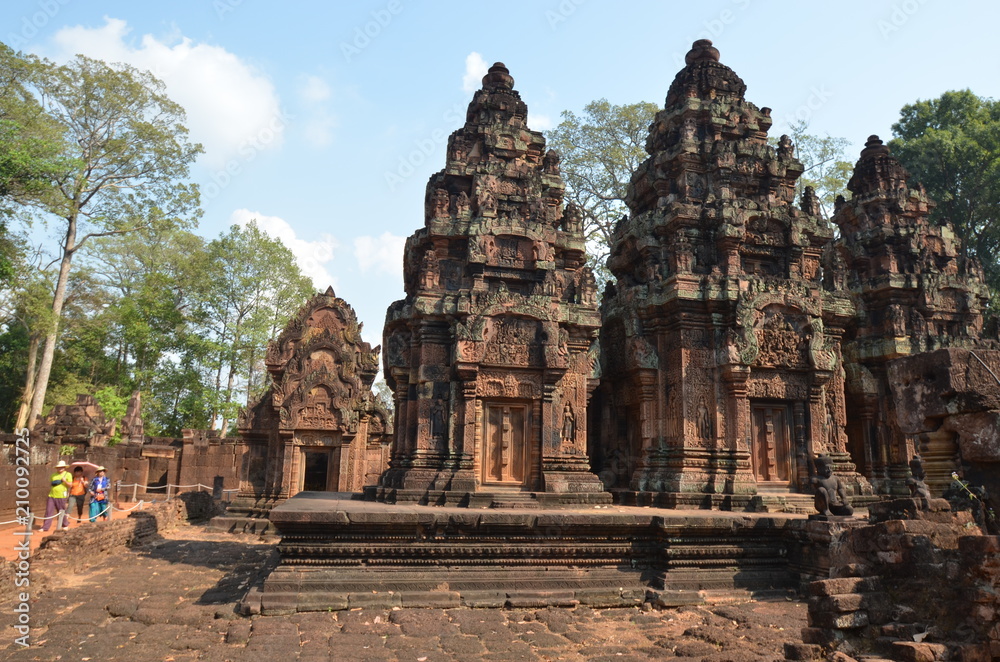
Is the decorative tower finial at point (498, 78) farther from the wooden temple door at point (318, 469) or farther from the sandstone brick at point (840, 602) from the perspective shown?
the sandstone brick at point (840, 602)

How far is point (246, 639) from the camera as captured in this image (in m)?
6.07

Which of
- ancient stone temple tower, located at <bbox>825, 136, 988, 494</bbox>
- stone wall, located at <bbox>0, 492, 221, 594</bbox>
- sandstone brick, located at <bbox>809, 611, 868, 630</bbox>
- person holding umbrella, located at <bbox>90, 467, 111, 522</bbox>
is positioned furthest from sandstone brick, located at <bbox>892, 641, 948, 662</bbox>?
person holding umbrella, located at <bbox>90, 467, 111, 522</bbox>

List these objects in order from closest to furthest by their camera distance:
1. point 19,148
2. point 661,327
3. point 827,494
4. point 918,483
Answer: point 918,483
point 827,494
point 661,327
point 19,148

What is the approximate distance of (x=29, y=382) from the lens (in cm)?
2823

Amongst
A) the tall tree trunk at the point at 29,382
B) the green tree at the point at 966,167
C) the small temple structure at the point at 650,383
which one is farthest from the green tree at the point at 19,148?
the green tree at the point at 966,167

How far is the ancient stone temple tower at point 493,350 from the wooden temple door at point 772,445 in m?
3.41

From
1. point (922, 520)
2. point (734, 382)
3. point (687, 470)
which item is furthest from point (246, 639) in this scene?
point (734, 382)

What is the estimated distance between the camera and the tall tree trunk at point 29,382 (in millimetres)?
26730

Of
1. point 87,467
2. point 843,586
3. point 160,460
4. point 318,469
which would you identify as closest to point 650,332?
point 843,586

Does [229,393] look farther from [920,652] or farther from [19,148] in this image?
[920,652]

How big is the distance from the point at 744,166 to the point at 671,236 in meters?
2.23

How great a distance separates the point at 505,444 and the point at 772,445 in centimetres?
504

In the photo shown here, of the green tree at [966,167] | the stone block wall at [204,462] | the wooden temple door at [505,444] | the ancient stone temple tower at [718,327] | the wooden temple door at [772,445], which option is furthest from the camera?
the green tree at [966,167]

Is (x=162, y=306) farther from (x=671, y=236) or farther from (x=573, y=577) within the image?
(x=573, y=577)
